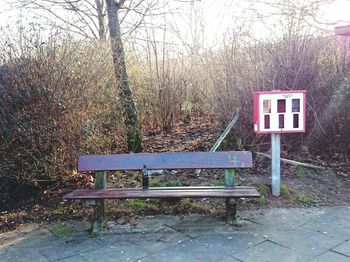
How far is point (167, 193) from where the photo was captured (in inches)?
166

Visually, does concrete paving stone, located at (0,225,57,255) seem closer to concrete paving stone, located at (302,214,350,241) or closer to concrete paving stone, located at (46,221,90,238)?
concrete paving stone, located at (46,221,90,238)

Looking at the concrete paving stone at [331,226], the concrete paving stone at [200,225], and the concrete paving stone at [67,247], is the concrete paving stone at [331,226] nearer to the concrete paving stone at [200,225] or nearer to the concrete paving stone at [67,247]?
the concrete paving stone at [200,225]

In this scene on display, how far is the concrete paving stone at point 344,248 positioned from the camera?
3.49m

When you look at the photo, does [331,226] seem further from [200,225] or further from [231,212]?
[200,225]

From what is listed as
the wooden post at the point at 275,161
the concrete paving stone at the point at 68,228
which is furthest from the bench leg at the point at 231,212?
the concrete paving stone at the point at 68,228

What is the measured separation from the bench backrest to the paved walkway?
24.6 inches

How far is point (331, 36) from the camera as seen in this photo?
21.7 ft

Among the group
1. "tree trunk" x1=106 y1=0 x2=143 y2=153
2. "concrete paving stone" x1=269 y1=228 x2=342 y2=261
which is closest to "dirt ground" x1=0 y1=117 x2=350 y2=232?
"concrete paving stone" x1=269 y1=228 x2=342 y2=261

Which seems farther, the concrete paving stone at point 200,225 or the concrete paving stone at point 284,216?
the concrete paving stone at point 284,216

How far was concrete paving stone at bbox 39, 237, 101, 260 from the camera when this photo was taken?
3664mm

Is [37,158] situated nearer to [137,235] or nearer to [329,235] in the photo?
[137,235]

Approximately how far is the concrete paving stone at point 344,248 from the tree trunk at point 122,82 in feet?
13.9

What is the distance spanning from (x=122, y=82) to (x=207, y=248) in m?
3.82

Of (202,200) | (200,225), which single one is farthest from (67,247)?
(202,200)
